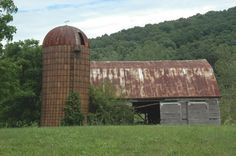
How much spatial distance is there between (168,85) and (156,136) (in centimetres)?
2081

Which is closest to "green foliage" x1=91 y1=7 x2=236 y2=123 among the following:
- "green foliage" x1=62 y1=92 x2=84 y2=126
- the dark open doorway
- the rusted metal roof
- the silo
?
the dark open doorway

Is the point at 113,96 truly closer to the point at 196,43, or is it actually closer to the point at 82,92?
the point at 82,92

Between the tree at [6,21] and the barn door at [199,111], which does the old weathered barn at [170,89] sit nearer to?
the barn door at [199,111]

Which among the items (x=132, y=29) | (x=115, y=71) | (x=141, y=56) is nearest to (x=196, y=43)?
(x=141, y=56)

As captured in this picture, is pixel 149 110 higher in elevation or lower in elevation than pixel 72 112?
lower

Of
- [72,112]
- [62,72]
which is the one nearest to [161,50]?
[62,72]

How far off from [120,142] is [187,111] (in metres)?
22.4

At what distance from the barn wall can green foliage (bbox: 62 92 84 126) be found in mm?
8383

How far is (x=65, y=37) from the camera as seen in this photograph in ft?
119

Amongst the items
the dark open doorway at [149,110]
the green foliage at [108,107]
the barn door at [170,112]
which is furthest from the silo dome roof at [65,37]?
the barn door at [170,112]

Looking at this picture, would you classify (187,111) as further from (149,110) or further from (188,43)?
(188,43)

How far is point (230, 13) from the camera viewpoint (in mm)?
105875

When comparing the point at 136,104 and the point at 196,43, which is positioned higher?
the point at 196,43

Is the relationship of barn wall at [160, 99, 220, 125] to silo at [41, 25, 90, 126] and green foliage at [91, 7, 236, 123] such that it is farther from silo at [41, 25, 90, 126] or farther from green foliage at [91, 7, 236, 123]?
green foliage at [91, 7, 236, 123]
